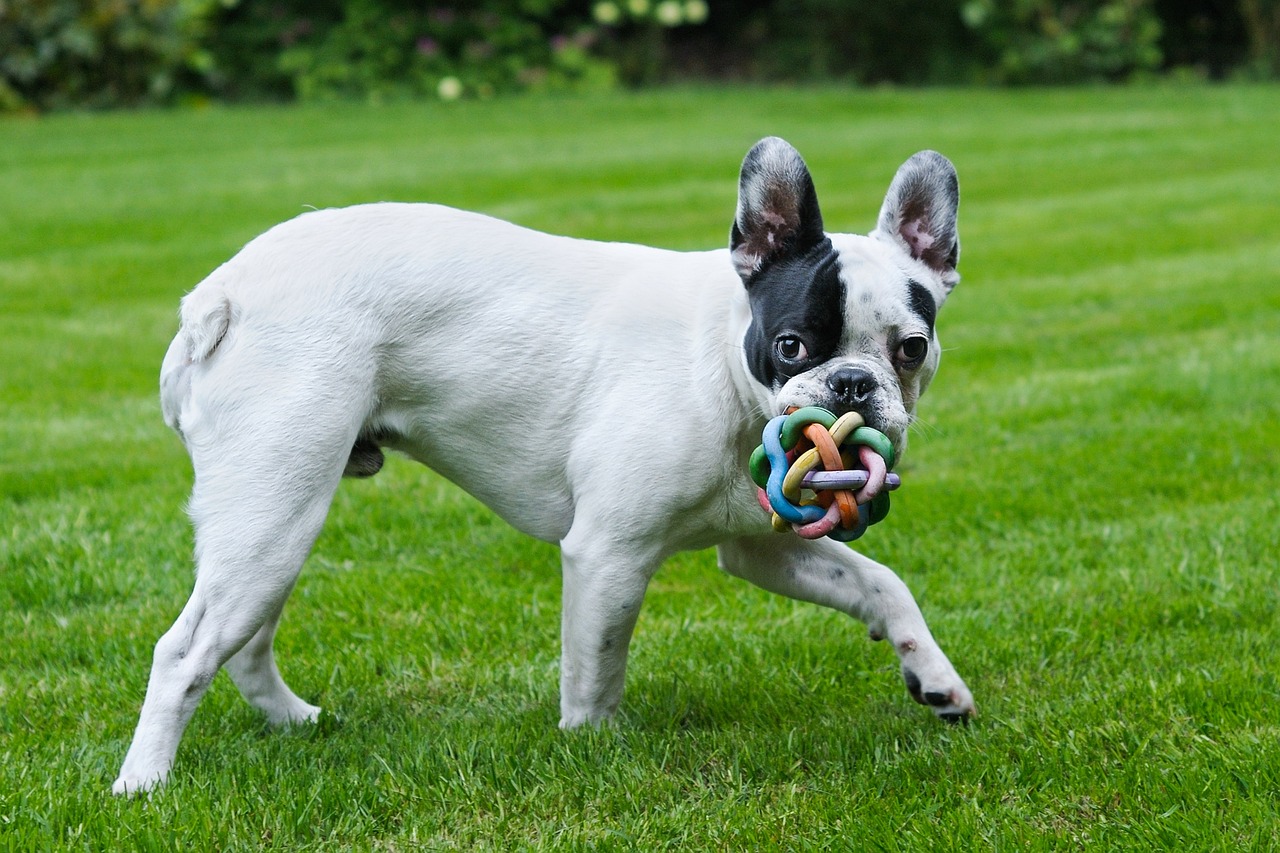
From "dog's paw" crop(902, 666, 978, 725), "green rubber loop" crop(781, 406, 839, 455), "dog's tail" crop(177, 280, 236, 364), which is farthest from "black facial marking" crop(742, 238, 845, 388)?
"dog's tail" crop(177, 280, 236, 364)

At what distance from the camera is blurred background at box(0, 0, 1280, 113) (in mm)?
20000

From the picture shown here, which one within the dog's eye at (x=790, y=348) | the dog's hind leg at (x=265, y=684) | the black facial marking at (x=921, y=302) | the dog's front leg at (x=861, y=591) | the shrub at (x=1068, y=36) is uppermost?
the black facial marking at (x=921, y=302)

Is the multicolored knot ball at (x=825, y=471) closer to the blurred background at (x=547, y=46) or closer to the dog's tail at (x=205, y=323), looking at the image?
the dog's tail at (x=205, y=323)

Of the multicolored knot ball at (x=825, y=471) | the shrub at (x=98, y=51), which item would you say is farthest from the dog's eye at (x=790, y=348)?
the shrub at (x=98, y=51)

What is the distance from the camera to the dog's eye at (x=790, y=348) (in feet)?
10.6

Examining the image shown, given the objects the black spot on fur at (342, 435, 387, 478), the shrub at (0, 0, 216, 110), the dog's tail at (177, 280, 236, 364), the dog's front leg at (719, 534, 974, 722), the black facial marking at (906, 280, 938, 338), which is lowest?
the shrub at (0, 0, 216, 110)

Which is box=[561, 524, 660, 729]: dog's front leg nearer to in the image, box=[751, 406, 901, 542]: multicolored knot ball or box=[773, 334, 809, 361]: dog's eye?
box=[751, 406, 901, 542]: multicolored knot ball

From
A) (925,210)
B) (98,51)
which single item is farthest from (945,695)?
(98,51)

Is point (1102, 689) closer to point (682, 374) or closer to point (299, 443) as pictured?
point (682, 374)

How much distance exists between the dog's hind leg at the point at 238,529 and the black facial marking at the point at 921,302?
1290 mm

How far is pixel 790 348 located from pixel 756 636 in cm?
131

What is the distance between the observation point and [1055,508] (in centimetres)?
530

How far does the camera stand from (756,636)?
4.30 meters

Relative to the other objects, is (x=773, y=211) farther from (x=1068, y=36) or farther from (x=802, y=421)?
(x=1068, y=36)
